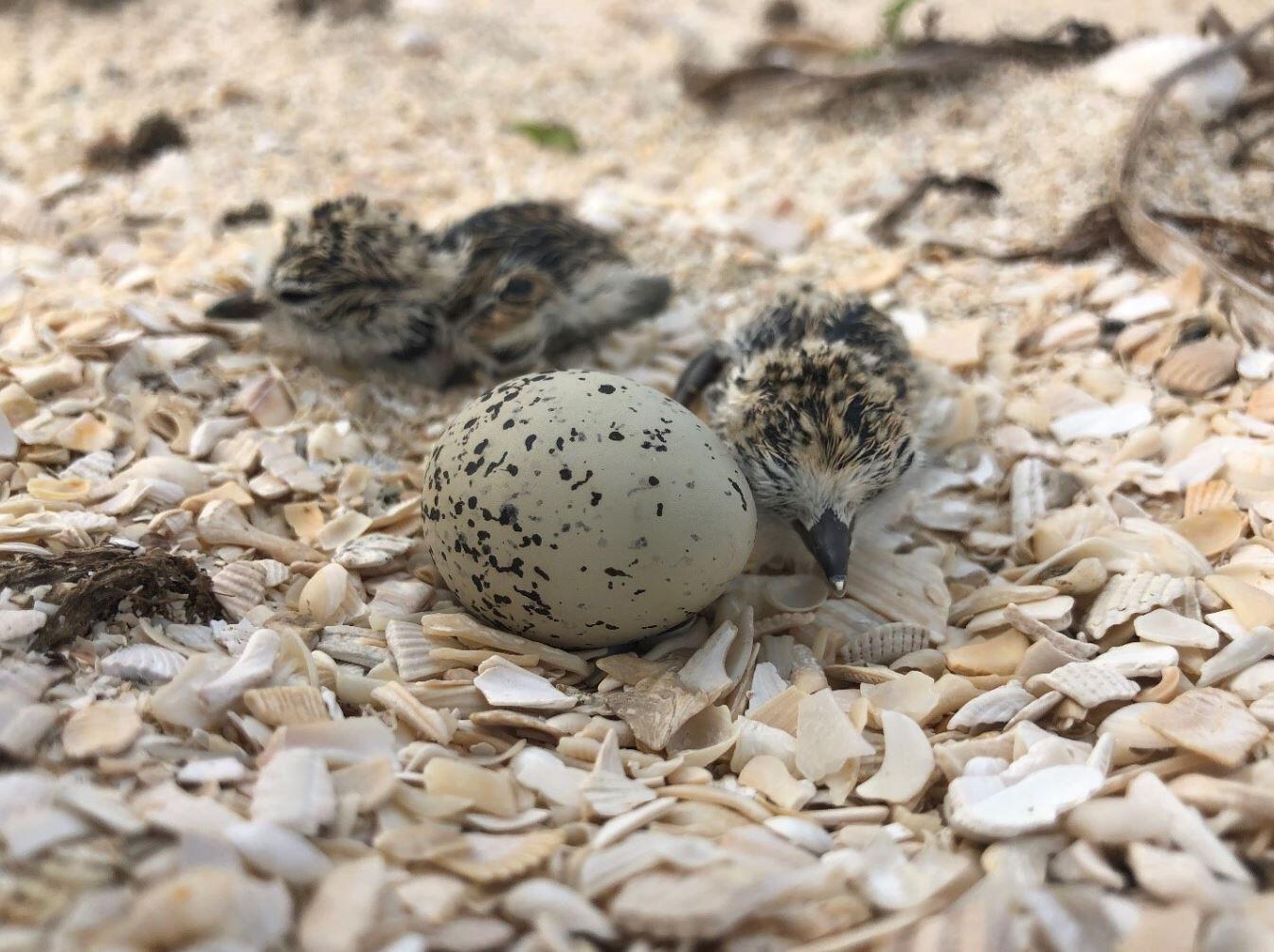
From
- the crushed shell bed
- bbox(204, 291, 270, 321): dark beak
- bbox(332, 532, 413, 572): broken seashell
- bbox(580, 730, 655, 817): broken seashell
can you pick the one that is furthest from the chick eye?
bbox(580, 730, 655, 817): broken seashell

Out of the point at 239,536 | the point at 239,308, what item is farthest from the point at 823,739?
the point at 239,308

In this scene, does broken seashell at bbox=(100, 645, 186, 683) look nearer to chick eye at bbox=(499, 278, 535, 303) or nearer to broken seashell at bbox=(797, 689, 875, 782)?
broken seashell at bbox=(797, 689, 875, 782)

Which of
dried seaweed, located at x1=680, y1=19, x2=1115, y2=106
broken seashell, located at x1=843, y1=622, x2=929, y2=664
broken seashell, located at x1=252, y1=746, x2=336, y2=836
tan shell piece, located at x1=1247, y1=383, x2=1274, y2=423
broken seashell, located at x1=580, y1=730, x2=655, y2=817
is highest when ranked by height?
dried seaweed, located at x1=680, y1=19, x2=1115, y2=106

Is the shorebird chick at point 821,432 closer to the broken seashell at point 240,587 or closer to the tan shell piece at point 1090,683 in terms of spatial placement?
the tan shell piece at point 1090,683

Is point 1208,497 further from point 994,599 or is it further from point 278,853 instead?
point 278,853

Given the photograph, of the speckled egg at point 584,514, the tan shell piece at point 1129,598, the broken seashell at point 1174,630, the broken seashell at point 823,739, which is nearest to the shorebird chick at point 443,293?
the speckled egg at point 584,514

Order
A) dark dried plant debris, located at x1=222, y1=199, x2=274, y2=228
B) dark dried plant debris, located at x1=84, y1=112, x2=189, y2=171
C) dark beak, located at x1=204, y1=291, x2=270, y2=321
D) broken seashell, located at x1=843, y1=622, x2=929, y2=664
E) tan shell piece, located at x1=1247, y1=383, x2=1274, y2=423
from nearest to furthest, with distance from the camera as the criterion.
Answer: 1. broken seashell, located at x1=843, y1=622, x2=929, y2=664
2. tan shell piece, located at x1=1247, y1=383, x2=1274, y2=423
3. dark beak, located at x1=204, y1=291, x2=270, y2=321
4. dark dried plant debris, located at x1=222, y1=199, x2=274, y2=228
5. dark dried plant debris, located at x1=84, y1=112, x2=189, y2=171

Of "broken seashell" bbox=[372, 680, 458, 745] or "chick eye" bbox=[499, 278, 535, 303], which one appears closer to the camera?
"broken seashell" bbox=[372, 680, 458, 745]
